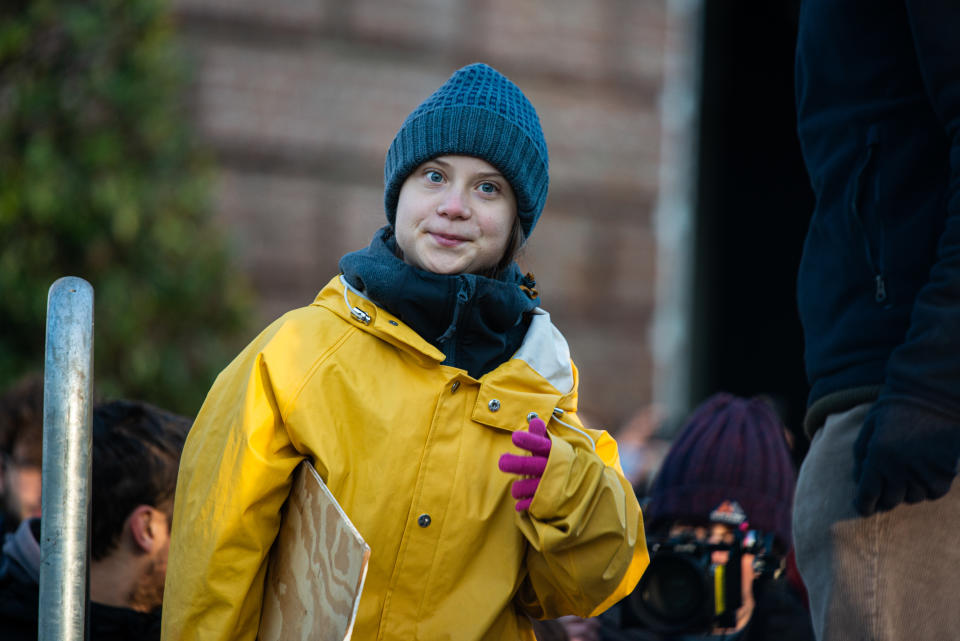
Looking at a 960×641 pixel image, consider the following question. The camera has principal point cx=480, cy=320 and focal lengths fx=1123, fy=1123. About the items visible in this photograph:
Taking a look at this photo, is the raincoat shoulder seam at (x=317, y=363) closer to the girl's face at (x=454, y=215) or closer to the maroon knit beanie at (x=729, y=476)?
the girl's face at (x=454, y=215)

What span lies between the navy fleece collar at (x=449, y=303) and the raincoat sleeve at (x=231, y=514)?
9.6 inches

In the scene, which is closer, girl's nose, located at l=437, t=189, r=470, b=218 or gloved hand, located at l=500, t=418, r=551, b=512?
gloved hand, located at l=500, t=418, r=551, b=512

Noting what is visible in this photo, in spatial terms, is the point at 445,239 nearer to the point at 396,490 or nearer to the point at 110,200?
the point at 396,490

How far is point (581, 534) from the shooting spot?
1.76 m

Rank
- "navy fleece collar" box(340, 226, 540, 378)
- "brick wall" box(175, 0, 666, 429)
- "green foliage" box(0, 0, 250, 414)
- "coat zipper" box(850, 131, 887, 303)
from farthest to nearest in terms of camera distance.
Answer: "brick wall" box(175, 0, 666, 429)
"green foliage" box(0, 0, 250, 414)
"navy fleece collar" box(340, 226, 540, 378)
"coat zipper" box(850, 131, 887, 303)

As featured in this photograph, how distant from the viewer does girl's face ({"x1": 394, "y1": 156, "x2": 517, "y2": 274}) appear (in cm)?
201

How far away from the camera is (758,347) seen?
28.4 ft

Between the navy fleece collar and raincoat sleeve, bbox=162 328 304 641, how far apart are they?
0.24 m

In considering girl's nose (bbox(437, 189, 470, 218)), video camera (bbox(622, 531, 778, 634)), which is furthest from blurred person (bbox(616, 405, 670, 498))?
girl's nose (bbox(437, 189, 470, 218))

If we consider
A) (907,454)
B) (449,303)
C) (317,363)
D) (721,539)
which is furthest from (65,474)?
(721,539)

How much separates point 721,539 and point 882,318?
934mm

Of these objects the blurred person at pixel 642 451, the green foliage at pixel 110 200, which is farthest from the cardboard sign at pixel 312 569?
the green foliage at pixel 110 200

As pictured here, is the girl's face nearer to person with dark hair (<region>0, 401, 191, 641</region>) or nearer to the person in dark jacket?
the person in dark jacket

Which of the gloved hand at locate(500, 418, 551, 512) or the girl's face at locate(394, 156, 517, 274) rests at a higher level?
the girl's face at locate(394, 156, 517, 274)
